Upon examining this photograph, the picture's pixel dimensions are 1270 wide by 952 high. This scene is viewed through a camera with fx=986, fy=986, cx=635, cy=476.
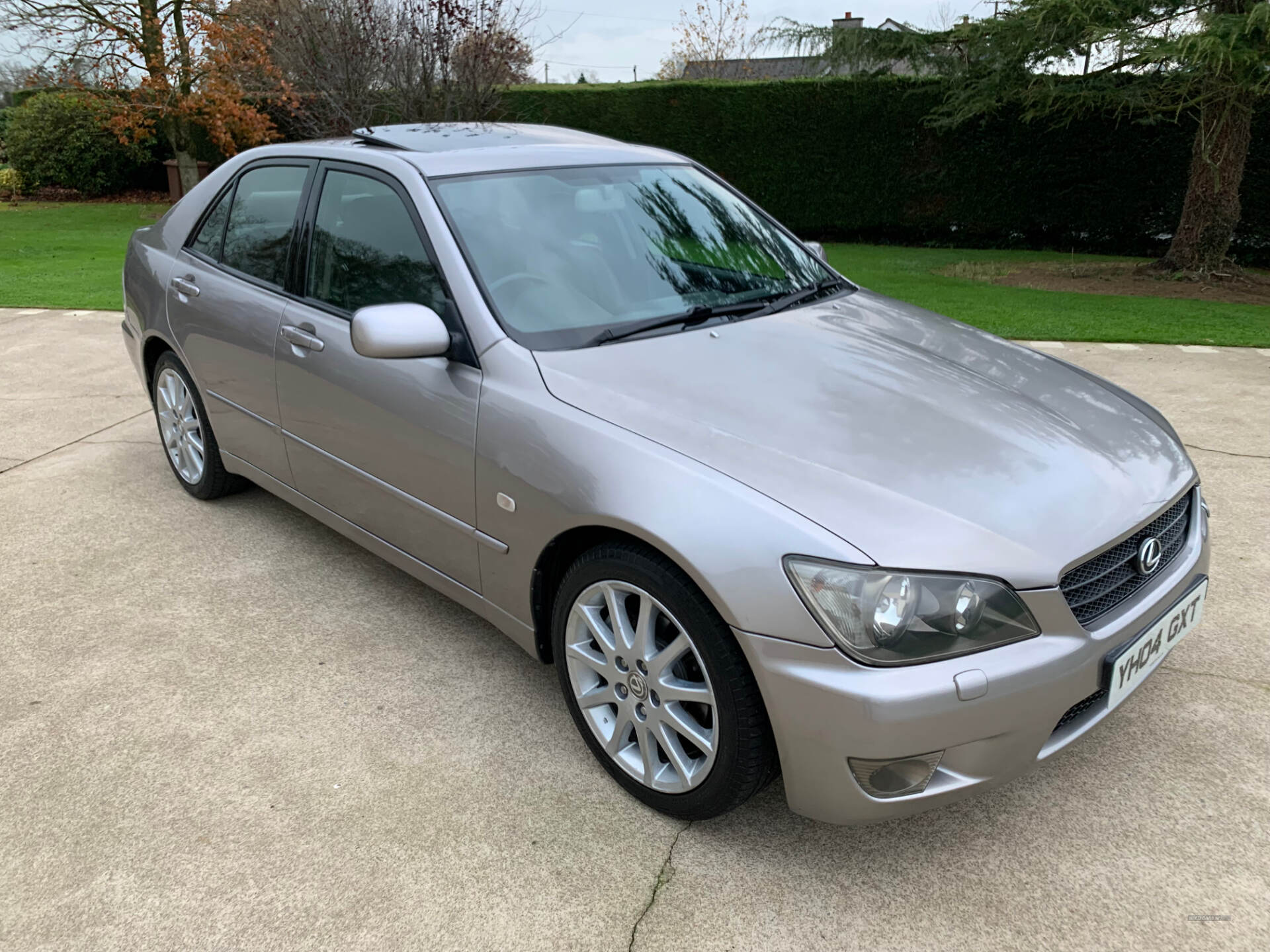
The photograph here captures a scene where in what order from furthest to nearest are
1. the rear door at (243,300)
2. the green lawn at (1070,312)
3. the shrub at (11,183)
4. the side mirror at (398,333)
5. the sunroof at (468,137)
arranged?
the shrub at (11,183), the green lawn at (1070,312), the rear door at (243,300), the sunroof at (468,137), the side mirror at (398,333)

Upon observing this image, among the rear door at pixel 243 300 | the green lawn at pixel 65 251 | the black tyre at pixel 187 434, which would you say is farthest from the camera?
the green lawn at pixel 65 251

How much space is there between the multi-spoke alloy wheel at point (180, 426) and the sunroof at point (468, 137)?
145 centimetres

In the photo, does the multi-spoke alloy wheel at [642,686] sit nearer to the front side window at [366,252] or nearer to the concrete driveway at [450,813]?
the concrete driveway at [450,813]

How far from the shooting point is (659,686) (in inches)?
93.7

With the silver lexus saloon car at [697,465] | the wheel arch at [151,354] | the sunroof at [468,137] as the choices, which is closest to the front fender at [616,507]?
the silver lexus saloon car at [697,465]

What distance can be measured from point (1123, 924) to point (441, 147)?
3018mm

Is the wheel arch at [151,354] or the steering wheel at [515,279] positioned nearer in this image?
the steering wheel at [515,279]

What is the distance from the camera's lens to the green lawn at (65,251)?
992 centimetres

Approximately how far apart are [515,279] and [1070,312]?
7691mm

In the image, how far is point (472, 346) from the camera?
2.80 m

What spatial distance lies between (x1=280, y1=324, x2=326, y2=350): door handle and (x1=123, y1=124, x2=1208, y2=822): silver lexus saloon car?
2 centimetres

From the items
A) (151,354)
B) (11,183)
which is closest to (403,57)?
(151,354)

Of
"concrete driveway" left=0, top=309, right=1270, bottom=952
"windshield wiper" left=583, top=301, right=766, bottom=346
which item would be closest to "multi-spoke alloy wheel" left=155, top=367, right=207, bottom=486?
"concrete driveway" left=0, top=309, right=1270, bottom=952

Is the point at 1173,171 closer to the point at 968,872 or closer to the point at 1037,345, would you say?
the point at 1037,345
